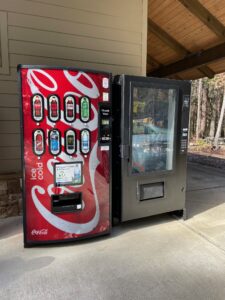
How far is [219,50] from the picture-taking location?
4.59m

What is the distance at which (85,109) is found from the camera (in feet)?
7.86

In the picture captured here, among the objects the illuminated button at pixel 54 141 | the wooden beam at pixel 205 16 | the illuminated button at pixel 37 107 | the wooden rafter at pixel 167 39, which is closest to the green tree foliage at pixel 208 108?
the wooden rafter at pixel 167 39

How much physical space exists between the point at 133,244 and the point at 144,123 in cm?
133

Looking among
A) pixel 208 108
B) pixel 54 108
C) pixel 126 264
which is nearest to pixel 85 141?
pixel 54 108

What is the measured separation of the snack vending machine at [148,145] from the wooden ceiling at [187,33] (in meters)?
2.08

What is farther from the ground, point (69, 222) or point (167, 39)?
point (167, 39)

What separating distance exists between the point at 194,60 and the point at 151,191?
3612mm

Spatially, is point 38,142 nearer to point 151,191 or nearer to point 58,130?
point 58,130

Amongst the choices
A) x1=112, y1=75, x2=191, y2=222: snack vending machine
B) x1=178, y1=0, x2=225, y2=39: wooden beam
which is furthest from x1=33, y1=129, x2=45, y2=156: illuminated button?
x1=178, y1=0, x2=225, y2=39: wooden beam

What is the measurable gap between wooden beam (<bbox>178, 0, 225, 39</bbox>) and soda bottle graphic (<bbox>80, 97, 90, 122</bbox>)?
2.94 m

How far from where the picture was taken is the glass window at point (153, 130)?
281 centimetres

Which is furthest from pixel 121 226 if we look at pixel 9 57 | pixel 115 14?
pixel 115 14

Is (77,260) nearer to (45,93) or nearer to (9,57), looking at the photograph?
(45,93)

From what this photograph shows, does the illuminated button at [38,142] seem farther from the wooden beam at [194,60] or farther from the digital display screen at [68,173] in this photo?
the wooden beam at [194,60]
